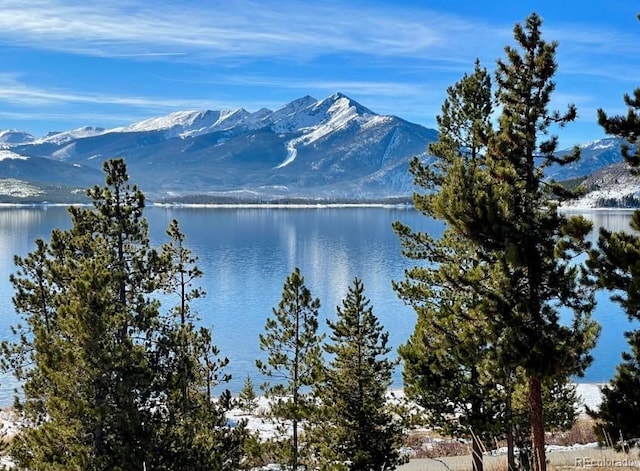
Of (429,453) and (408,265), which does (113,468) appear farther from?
(408,265)

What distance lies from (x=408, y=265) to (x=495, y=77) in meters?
106

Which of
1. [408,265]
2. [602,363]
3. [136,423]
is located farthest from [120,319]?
[408,265]

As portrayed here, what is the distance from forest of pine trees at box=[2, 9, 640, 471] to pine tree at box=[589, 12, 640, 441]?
0.03m

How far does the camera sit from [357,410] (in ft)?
76.3

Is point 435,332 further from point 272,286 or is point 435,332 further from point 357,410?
point 272,286

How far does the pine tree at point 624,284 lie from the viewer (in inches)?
480

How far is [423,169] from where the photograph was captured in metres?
23.2

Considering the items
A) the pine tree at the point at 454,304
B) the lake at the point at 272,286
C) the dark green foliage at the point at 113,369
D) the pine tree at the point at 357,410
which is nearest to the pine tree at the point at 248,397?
the pine tree at the point at 357,410

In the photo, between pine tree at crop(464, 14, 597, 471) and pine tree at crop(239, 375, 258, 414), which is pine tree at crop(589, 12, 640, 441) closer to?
pine tree at crop(464, 14, 597, 471)

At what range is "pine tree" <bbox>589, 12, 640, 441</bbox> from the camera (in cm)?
1218

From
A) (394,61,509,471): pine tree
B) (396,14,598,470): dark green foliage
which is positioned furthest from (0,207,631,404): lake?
(396,14,598,470): dark green foliage

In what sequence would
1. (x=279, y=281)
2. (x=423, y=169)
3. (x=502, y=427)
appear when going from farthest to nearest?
(x=279, y=281), (x=423, y=169), (x=502, y=427)

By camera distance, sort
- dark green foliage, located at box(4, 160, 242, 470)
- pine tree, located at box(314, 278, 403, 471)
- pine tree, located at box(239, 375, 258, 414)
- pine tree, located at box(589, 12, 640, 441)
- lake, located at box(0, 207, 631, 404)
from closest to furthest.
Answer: pine tree, located at box(589, 12, 640, 441) → dark green foliage, located at box(4, 160, 242, 470) → pine tree, located at box(314, 278, 403, 471) → pine tree, located at box(239, 375, 258, 414) → lake, located at box(0, 207, 631, 404)

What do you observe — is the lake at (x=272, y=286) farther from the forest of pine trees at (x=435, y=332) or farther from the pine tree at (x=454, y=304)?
the pine tree at (x=454, y=304)
